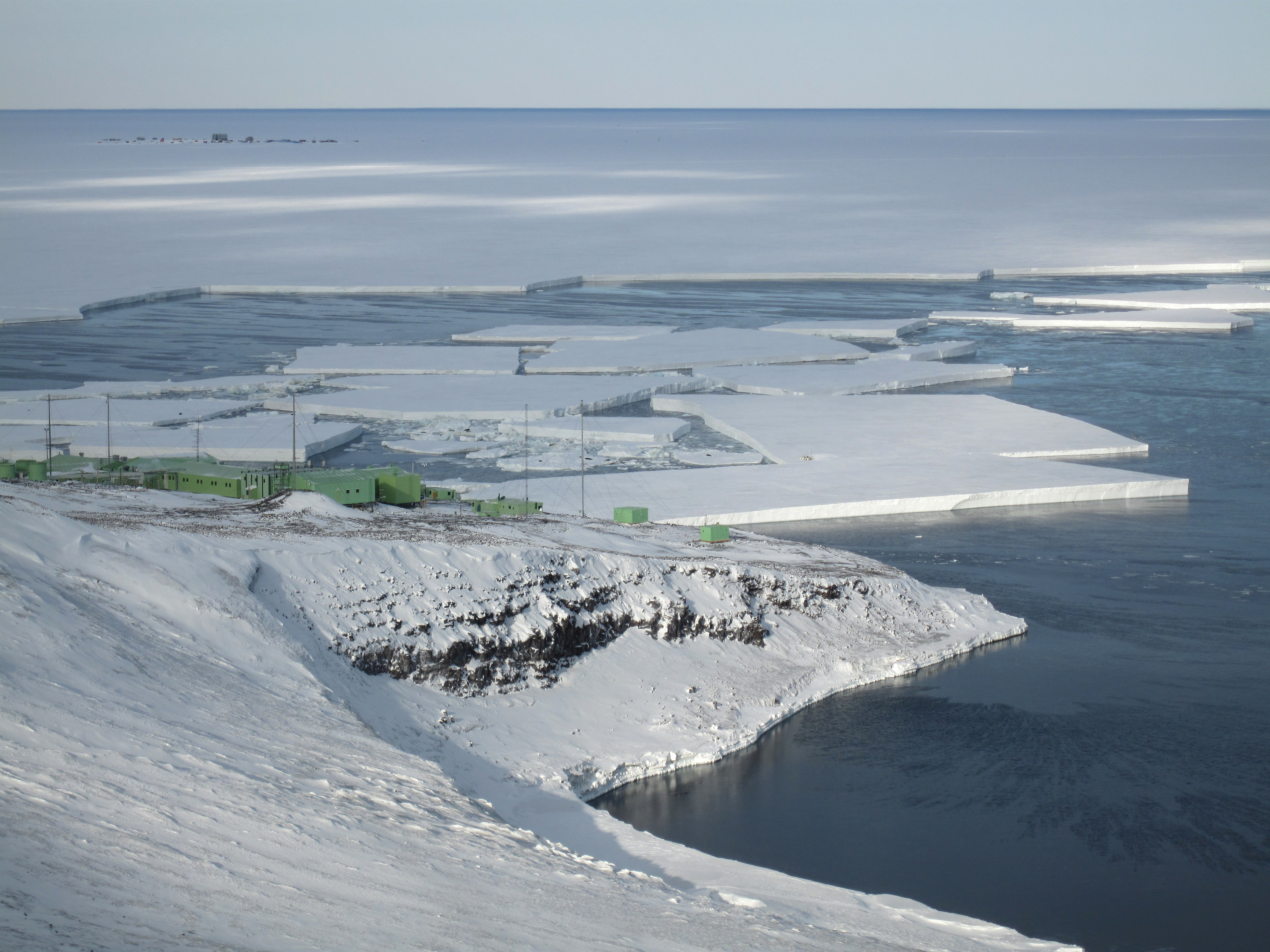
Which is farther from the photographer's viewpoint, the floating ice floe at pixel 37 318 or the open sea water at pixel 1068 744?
the floating ice floe at pixel 37 318

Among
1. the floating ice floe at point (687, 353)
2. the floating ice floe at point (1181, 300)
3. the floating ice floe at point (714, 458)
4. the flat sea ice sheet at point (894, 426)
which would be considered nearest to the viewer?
the floating ice floe at point (714, 458)

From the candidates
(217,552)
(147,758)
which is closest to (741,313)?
(217,552)

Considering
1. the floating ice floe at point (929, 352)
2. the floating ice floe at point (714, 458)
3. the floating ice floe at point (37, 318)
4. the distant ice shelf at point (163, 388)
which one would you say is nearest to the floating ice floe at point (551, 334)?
the floating ice floe at point (929, 352)

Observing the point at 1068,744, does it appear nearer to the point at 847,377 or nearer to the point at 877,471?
the point at 877,471

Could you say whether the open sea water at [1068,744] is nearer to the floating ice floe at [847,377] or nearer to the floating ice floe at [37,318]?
the floating ice floe at [847,377]

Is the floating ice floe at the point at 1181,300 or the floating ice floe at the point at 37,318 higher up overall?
the floating ice floe at the point at 1181,300

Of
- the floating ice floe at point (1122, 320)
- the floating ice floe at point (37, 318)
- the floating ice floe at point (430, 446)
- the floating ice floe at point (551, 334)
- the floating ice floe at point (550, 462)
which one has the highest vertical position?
the floating ice floe at point (1122, 320)
